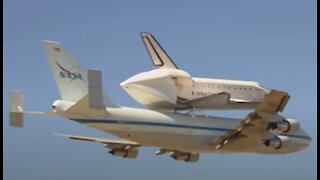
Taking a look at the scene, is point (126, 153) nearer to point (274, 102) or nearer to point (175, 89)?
point (175, 89)

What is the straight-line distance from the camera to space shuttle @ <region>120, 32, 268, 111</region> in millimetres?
45844

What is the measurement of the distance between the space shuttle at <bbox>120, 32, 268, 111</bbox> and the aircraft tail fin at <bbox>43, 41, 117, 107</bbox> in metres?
4.23

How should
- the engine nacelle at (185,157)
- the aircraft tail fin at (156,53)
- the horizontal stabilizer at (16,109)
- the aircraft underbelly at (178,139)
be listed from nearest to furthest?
the horizontal stabilizer at (16,109) → the aircraft underbelly at (178,139) → the aircraft tail fin at (156,53) → the engine nacelle at (185,157)

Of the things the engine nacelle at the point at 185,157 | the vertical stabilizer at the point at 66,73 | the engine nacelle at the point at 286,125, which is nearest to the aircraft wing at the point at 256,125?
the engine nacelle at the point at 286,125

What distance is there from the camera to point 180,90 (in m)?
46.4

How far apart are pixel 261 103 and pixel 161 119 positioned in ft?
24.7

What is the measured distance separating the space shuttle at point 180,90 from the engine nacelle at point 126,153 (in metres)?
6.09

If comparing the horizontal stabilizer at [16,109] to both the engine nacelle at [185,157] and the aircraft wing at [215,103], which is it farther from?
the engine nacelle at [185,157]

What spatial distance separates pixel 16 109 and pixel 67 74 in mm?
4679

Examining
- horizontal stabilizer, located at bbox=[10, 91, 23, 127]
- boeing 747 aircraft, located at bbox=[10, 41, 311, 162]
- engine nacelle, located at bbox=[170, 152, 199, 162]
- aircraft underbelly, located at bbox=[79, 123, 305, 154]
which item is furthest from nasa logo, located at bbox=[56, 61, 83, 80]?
engine nacelle, located at bbox=[170, 152, 199, 162]

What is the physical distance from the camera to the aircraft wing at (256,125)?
44625 millimetres

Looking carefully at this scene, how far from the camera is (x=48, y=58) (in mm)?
42156

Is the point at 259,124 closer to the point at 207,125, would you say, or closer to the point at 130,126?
the point at 207,125

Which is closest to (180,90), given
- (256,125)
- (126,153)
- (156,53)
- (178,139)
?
(178,139)
